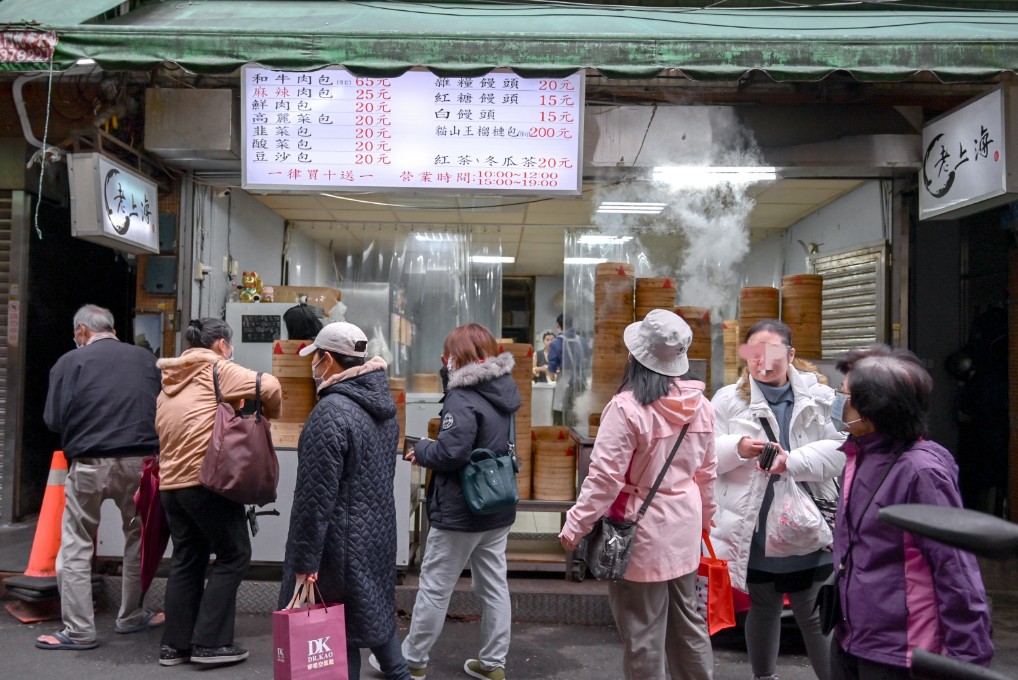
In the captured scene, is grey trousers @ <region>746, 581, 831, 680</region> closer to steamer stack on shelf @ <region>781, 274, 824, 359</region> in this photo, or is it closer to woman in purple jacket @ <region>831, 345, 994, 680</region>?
woman in purple jacket @ <region>831, 345, 994, 680</region>

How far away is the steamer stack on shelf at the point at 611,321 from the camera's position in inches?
256

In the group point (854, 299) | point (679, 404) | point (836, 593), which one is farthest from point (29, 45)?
point (854, 299)

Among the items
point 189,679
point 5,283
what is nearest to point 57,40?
point 5,283

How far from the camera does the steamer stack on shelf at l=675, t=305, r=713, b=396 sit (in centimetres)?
635

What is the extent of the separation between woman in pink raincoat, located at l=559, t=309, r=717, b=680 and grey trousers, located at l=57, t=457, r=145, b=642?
3.07 metres

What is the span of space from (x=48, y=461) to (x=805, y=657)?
6550 mm

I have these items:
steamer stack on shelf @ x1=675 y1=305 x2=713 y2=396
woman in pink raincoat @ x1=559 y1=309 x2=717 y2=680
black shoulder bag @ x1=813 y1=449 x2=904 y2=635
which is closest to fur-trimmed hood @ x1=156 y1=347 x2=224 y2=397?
woman in pink raincoat @ x1=559 y1=309 x2=717 y2=680

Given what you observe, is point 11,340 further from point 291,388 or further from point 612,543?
point 612,543

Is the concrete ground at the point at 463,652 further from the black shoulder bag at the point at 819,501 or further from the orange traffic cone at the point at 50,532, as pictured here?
the black shoulder bag at the point at 819,501

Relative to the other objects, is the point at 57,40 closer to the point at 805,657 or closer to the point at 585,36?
the point at 585,36

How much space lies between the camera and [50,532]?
205 inches

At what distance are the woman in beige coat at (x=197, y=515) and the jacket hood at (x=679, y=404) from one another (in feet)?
7.57

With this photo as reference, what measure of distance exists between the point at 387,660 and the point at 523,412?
2.66 meters

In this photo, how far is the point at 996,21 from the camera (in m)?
5.83
